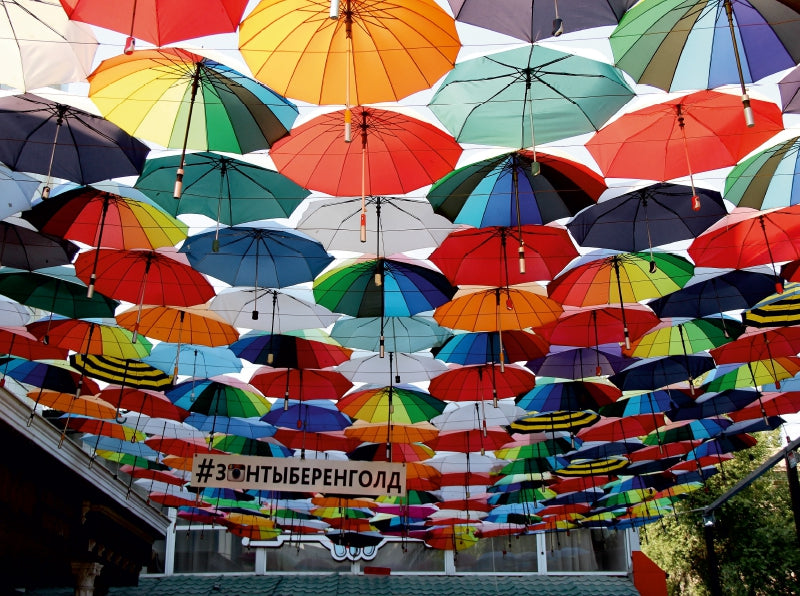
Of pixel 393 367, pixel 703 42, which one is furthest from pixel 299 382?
pixel 703 42

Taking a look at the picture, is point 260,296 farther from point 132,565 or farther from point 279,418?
point 132,565

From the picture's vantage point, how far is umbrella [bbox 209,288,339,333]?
10.1 meters

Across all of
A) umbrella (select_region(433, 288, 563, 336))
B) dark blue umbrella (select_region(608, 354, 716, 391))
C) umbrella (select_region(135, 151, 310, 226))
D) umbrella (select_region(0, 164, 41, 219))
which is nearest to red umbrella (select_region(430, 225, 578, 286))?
umbrella (select_region(433, 288, 563, 336))

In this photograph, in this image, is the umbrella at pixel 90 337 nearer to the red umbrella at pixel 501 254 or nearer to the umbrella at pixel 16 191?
the umbrella at pixel 16 191

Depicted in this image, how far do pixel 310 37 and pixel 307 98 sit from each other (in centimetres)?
54

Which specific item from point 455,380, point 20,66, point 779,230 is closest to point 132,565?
point 455,380

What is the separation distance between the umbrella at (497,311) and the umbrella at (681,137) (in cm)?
293

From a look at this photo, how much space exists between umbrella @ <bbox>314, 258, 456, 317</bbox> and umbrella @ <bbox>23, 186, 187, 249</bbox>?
214 centimetres

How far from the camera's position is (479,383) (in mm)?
12406

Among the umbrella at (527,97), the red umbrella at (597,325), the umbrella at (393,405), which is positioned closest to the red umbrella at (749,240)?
the red umbrella at (597,325)

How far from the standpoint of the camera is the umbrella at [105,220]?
25.9ft

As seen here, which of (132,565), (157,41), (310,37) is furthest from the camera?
(132,565)

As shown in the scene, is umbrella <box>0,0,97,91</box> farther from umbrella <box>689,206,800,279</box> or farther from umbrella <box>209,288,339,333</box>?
umbrella <box>689,206,800,279</box>

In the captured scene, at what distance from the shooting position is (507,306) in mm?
9375
